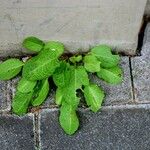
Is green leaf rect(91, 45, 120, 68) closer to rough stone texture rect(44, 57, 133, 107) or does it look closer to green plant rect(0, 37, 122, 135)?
green plant rect(0, 37, 122, 135)

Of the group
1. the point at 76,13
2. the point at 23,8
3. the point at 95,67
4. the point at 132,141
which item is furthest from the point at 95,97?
the point at 23,8

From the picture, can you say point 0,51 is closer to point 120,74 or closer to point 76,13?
point 76,13

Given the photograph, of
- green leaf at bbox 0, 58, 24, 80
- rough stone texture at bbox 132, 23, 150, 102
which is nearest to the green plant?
green leaf at bbox 0, 58, 24, 80

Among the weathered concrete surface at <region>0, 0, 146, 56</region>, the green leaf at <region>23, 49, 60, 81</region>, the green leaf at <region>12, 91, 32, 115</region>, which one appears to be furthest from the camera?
the green leaf at <region>12, 91, 32, 115</region>

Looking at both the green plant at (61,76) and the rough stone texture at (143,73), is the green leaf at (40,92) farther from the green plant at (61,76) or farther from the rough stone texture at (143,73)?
the rough stone texture at (143,73)

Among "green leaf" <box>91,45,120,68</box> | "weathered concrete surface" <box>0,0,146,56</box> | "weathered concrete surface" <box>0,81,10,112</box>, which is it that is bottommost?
"weathered concrete surface" <box>0,81,10,112</box>

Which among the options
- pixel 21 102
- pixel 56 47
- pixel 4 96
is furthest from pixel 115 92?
pixel 4 96
